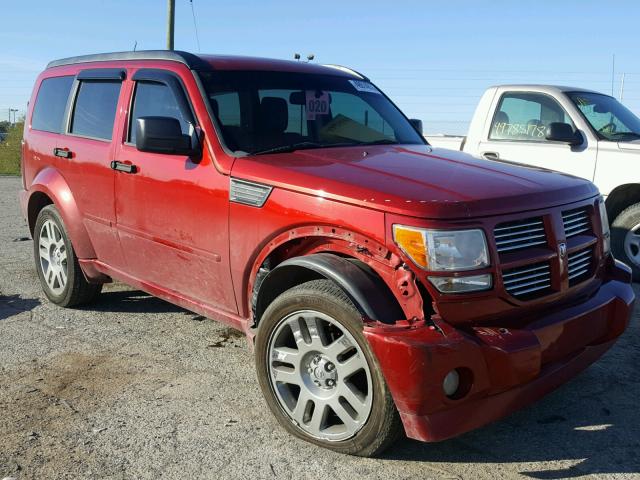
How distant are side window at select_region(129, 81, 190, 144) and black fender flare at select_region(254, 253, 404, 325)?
1239mm

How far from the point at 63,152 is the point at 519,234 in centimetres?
363

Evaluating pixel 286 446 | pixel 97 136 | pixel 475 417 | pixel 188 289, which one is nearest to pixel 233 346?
pixel 188 289

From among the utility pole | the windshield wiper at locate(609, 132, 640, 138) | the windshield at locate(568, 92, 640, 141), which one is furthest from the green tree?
the windshield wiper at locate(609, 132, 640, 138)

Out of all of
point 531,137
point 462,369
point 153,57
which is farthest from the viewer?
point 531,137

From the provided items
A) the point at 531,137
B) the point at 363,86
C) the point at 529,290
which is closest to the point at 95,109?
the point at 363,86

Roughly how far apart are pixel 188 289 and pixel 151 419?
888 millimetres

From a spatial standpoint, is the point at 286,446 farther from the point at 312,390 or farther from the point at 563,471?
the point at 563,471

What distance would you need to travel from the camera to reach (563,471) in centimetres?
302

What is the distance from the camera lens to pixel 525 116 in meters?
7.57

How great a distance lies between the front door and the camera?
3.77 meters

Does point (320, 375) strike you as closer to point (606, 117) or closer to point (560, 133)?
point (560, 133)

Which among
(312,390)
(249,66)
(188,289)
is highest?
(249,66)

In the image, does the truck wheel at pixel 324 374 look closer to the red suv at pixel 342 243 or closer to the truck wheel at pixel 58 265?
the red suv at pixel 342 243

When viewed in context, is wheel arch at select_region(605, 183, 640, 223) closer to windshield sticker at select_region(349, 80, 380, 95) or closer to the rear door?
windshield sticker at select_region(349, 80, 380, 95)
